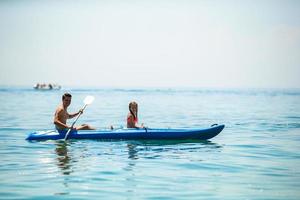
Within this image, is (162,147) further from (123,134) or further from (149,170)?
(149,170)

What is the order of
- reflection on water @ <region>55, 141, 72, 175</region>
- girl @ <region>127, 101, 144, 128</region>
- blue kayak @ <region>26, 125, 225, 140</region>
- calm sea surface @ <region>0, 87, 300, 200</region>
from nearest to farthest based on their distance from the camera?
calm sea surface @ <region>0, 87, 300, 200</region>, reflection on water @ <region>55, 141, 72, 175</region>, girl @ <region>127, 101, 144, 128</region>, blue kayak @ <region>26, 125, 225, 140</region>

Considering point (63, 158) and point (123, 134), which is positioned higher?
point (123, 134)

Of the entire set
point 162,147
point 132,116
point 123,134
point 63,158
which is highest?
point 132,116

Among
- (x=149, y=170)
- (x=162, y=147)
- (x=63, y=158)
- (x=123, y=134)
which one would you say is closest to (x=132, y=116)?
(x=123, y=134)

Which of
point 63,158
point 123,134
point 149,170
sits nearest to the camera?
point 149,170

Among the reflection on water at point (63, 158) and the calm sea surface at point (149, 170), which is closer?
the calm sea surface at point (149, 170)

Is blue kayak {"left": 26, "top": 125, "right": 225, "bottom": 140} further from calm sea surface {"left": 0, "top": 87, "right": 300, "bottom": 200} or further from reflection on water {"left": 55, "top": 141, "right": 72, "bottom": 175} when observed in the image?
reflection on water {"left": 55, "top": 141, "right": 72, "bottom": 175}

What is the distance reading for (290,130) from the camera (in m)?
18.8

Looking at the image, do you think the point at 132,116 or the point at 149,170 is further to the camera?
the point at 132,116

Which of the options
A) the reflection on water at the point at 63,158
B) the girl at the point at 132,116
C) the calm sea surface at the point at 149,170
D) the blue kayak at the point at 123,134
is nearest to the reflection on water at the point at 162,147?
the calm sea surface at the point at 149,170

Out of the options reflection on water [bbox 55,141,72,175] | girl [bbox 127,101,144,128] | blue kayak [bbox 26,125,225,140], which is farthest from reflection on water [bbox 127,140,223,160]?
reflection on water [bbox 55,141,72,175]

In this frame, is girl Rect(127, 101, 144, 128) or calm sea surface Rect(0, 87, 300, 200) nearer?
calm sea surface Rect(0, 87, 300, 200)

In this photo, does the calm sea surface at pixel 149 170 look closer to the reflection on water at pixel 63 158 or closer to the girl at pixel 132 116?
the reflection on water at pixel 63 158

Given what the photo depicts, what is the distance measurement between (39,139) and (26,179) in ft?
17.5
